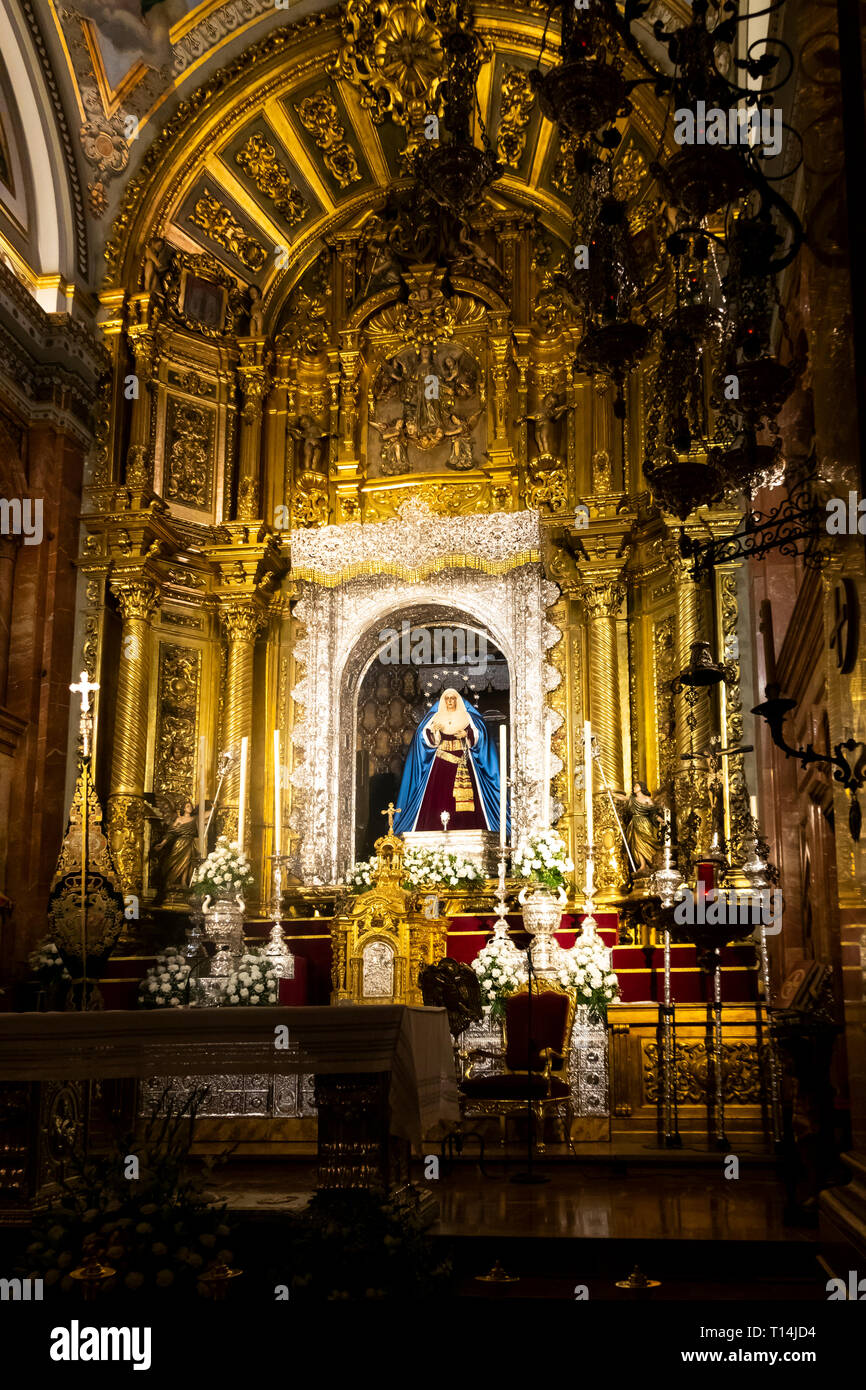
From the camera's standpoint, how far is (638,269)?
245 inches

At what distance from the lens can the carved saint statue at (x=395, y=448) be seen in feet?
44.1

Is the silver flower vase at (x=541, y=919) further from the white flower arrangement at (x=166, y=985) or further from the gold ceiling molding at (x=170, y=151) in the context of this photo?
the gold ceiling molding at (x=170, y=151)

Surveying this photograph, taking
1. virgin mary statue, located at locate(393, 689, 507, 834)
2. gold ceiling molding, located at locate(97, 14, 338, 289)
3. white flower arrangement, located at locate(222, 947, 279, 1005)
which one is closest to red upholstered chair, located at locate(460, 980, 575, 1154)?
white flower arrangement, located at locate(222, 947, 279, 1005)

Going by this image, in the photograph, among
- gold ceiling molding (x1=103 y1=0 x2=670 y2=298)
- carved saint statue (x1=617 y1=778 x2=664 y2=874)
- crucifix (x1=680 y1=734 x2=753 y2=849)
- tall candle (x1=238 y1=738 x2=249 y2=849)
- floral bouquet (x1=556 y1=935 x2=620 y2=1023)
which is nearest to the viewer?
floral bouquet (x1=556 y1=935 x2=620 y2=1023)

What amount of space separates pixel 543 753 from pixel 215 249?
6.72 metres

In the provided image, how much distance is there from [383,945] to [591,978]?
1.92 metres

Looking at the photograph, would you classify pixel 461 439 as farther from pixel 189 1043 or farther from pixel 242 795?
pixel 189 1043

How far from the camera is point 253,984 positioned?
10.1m

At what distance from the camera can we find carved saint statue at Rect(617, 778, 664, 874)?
11.1 meters

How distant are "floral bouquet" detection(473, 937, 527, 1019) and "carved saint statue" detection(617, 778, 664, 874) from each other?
203 cm

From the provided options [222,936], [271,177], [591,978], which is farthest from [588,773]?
[271,177]

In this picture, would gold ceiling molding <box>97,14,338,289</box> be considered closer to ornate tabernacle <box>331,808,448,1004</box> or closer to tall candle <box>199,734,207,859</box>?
tall candle <box>199,734,207,859</box>

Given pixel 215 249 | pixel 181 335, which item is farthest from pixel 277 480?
pixel 215 249
